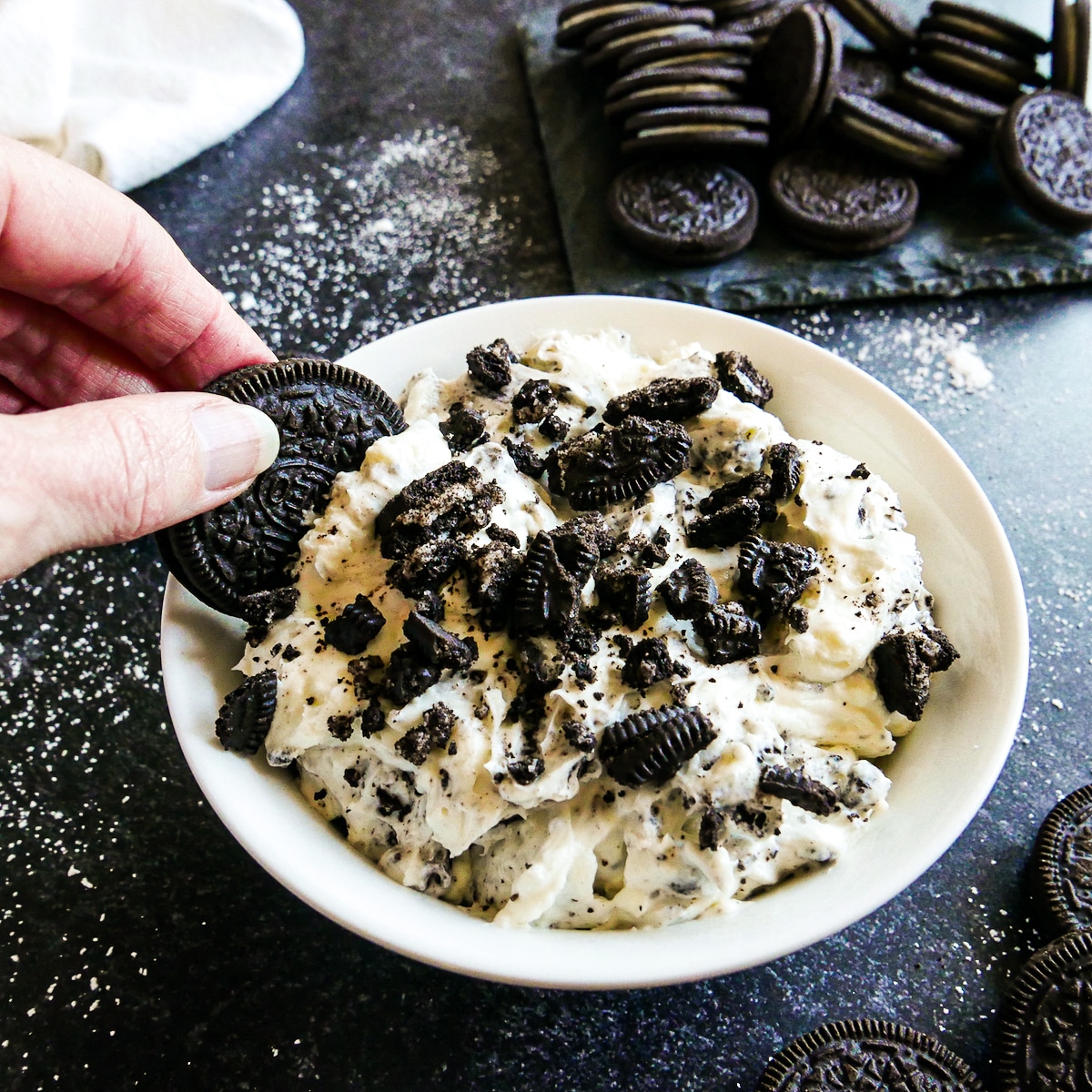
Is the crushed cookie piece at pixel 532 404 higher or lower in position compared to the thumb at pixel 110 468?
lower

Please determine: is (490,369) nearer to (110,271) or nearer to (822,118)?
(110,271)

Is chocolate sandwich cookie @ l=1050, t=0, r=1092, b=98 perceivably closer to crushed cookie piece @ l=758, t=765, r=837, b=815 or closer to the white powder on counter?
the white powder on counter

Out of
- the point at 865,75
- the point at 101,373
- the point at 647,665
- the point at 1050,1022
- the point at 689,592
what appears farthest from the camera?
the point at 865,75

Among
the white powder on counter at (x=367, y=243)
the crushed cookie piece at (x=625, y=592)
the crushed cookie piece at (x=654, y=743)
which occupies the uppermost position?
the crushed cookie piece at (x=625, y=592)

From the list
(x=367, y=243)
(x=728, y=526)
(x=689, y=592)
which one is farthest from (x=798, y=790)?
(x=367, y=243)

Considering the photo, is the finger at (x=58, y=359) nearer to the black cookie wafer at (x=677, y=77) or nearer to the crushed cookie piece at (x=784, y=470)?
the crushed cookie piece at (x=784, y=470)

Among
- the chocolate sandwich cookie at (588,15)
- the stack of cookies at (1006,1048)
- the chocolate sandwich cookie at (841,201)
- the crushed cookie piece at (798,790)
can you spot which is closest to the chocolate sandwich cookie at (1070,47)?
the chocolate sandwich cookie at (841,201)

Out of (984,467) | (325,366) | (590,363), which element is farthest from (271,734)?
(984,467)
